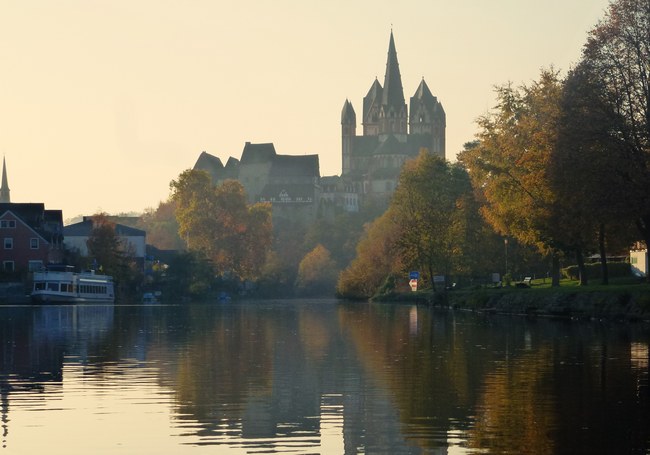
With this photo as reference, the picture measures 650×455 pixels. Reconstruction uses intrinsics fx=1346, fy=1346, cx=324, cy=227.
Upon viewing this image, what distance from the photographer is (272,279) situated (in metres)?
197

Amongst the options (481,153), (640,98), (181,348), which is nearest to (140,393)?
(181,348)

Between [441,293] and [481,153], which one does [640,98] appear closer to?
[481,153]

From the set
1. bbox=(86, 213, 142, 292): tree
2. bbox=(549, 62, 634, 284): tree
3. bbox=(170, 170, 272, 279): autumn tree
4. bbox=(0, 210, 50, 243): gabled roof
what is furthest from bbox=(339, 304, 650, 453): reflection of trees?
bbox=(170, 170, 272, 279): autumn tree

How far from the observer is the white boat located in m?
130

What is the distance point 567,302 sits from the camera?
7394 cm

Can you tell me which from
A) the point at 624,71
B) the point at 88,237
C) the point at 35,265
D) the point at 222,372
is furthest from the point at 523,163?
the point at 88,237

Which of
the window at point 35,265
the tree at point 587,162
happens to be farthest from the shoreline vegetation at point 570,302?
the window at point 35,265

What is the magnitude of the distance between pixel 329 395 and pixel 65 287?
108 metres

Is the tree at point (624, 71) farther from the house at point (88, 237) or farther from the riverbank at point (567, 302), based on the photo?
the house at point (88, 237)

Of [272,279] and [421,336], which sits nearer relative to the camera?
[421,336]

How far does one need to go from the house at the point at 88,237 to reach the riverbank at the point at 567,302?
83995 mm

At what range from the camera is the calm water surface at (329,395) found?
72.4 feet

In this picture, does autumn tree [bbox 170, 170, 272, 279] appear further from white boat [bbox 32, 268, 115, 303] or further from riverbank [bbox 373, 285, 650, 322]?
riverbank [bbox 373, 285, 650, 322]

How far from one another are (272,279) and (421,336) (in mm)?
142511
